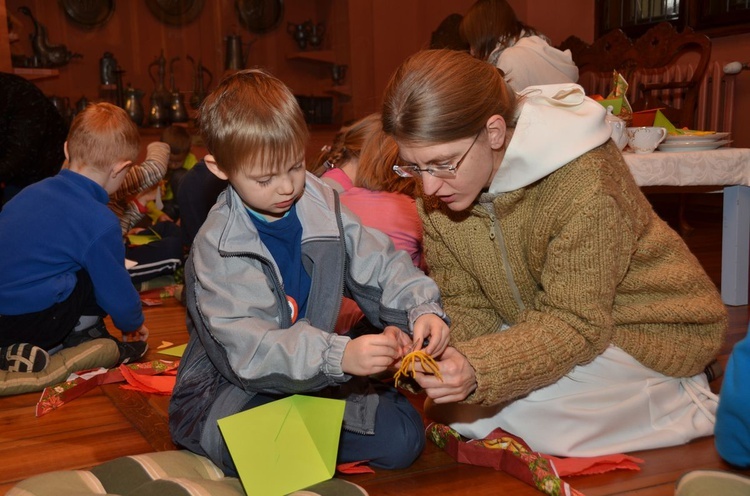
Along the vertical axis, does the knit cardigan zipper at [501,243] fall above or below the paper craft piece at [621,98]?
below

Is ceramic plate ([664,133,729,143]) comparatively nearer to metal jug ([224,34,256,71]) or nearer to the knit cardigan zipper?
the knit cardigan zipper

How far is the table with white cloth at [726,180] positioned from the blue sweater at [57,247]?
1611mm


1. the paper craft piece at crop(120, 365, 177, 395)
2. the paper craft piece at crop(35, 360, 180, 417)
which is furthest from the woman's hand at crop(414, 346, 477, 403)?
the paper craft piece at crop(35, 360, 180, 417)

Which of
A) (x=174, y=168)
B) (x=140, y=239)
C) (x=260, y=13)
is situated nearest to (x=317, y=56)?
(x=260, y=13)

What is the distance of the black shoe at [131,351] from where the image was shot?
2.36m

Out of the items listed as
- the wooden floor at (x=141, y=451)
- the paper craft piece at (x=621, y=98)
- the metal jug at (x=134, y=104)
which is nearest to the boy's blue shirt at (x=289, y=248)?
the wooden floor at (x=141, y=451)

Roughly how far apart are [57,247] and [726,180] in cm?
220

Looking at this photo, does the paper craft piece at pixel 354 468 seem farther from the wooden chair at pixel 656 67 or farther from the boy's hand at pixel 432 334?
the wooden chair at pixel 656 67

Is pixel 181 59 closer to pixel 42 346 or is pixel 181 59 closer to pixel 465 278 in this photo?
pixel 42 346

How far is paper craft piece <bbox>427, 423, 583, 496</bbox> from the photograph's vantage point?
1433 millimetres

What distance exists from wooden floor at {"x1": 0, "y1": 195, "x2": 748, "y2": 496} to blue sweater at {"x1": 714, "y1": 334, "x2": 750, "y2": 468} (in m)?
0.36

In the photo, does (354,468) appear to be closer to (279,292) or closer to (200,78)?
(279,292)

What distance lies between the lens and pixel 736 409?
1002 millimetres

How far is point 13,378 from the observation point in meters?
2.10
